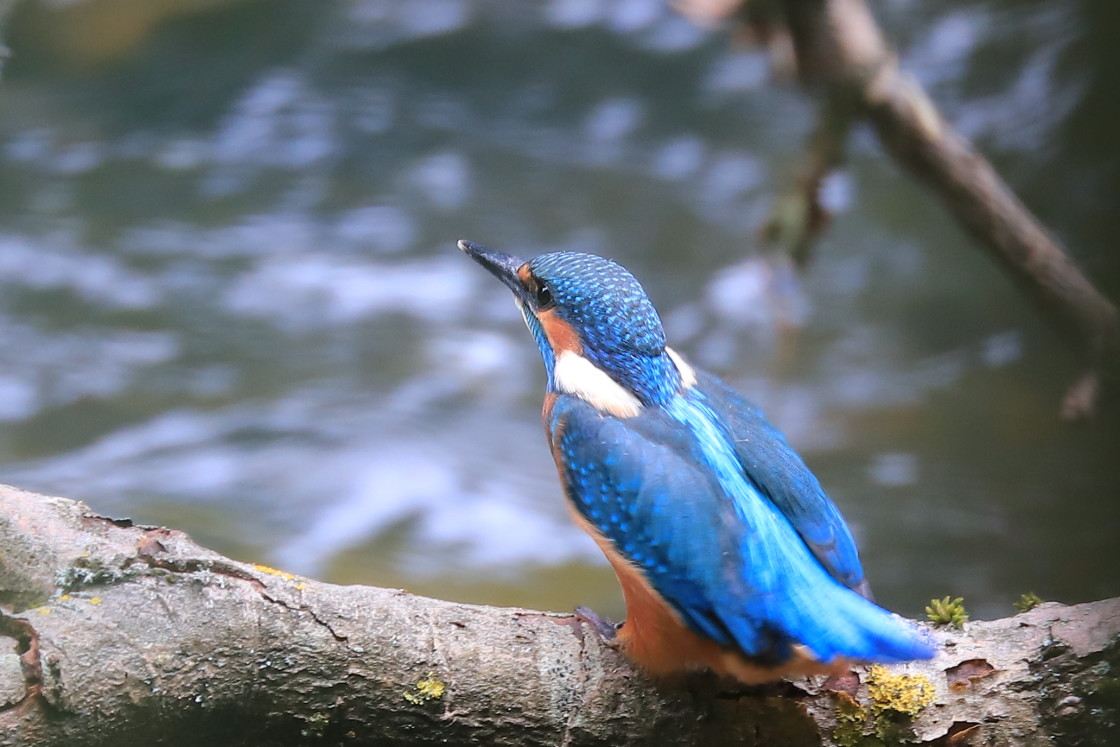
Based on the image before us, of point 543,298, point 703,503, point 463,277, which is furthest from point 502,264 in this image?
point 463,277

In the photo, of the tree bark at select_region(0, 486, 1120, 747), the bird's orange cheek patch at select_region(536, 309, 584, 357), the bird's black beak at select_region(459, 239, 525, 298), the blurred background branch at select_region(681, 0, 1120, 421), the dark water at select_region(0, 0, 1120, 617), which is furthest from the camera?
the dark water at select_region(0, 0, 1120, 617)

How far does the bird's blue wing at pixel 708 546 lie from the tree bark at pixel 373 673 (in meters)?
0.15

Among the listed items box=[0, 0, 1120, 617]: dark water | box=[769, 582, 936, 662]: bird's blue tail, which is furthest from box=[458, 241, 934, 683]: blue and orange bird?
box=[0, 0, 1120, 617]: dark water

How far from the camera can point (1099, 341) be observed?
2771 millimetres

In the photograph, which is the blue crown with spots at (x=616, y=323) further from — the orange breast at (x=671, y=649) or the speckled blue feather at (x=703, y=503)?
the orange breast at (x=671, y=649)

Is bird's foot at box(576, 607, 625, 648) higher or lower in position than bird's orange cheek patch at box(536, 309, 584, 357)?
lower

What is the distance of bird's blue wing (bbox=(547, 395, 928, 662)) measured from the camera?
1.51m

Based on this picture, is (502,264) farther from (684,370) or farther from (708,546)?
(708,546)

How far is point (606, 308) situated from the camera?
1996 millimetres

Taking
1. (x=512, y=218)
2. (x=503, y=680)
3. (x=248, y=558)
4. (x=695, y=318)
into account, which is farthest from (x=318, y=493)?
(x=503, y=680)

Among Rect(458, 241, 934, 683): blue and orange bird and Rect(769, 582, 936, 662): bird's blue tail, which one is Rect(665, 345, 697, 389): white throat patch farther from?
Rect(769, 582, 936, 662): bird's blue tail

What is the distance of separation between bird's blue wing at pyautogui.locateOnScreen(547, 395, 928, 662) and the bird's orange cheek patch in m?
0.23

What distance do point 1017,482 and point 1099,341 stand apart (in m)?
2.32

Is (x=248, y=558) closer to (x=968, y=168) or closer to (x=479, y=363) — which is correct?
(x=479, y=363)
